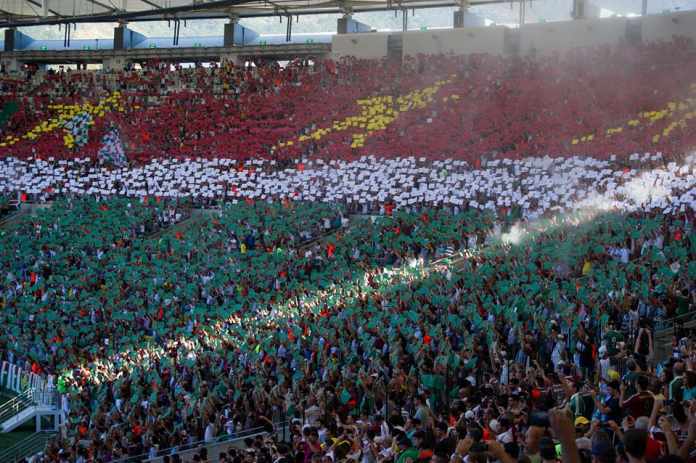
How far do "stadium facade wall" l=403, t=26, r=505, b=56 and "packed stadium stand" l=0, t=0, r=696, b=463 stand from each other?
11cm

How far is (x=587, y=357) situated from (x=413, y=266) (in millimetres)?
11293

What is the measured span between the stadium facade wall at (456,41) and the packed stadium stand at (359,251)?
0.11 m

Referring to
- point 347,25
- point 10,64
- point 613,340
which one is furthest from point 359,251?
point 10,64

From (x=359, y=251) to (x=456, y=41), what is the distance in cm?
1955

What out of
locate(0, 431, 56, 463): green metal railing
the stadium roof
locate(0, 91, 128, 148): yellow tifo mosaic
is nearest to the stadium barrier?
locate(0, 431, 56, 463): green metal railing

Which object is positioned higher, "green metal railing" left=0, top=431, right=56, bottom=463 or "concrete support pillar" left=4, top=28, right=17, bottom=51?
"concrete support pillar" left=4, top=28, right=17, bottom=51

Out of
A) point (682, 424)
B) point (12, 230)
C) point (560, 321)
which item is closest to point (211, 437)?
point (560, 321)

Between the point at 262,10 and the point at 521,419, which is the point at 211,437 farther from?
the point at 262,10

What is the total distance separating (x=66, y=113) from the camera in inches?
1980

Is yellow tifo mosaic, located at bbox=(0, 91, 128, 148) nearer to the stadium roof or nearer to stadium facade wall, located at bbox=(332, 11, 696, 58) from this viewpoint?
the stadium roof

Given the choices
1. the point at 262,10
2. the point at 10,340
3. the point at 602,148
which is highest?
the point at 262,10

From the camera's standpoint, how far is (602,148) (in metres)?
32.7

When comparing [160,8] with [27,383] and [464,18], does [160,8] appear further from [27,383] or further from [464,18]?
[27,383]

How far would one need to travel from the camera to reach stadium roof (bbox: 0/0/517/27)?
50.7 metres
